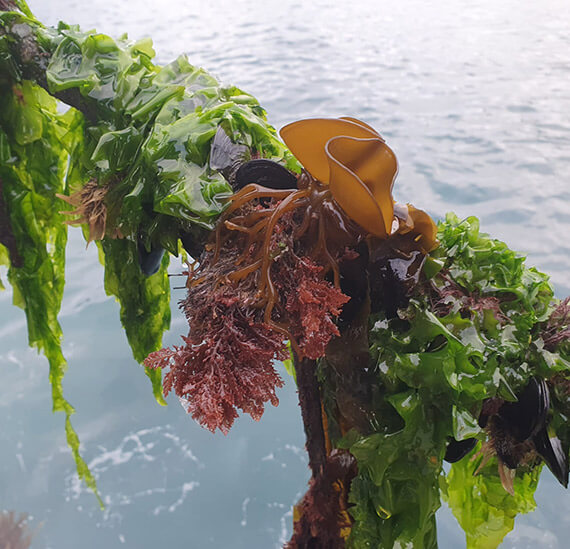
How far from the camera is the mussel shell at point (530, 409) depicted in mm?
856

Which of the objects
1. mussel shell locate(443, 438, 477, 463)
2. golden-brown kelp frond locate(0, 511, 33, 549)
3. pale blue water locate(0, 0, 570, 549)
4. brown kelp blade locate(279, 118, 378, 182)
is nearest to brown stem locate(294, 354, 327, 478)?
mussel shell locate(443, 438, 477, 463)

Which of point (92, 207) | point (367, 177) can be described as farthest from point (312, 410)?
point (92, 207)

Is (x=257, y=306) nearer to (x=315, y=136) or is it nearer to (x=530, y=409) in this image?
(x=315, y=136)

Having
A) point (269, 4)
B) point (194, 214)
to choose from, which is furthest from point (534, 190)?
point (269, 4)

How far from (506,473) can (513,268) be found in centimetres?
40

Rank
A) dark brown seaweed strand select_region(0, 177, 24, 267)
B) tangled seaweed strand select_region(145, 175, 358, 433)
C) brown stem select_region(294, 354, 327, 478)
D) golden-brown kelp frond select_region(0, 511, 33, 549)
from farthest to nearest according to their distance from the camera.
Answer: golden-brown kelp frond select_region(0, 511, 33, 549)
dark brown seaweed strand select_region(0, 177, 24, 267)
brown stem select_region(294, 354, 327, 478)
tangled seaweed strand select_region(145, 175, 358, 433)

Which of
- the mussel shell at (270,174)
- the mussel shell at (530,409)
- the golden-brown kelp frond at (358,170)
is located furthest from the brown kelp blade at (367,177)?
the mussel shell at (530,409)

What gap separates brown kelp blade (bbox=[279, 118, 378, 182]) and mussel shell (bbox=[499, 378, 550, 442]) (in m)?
0.50

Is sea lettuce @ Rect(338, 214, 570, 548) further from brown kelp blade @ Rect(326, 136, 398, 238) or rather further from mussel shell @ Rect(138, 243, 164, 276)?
mussel shell @ Rect(138, 243, 164, 276)

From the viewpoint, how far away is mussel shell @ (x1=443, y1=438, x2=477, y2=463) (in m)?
0.91

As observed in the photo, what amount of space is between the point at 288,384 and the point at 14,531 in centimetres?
241

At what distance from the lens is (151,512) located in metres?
3.70

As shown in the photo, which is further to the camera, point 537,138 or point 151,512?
point 537,138

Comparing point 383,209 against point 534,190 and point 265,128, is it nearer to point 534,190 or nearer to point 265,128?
point 265,128
